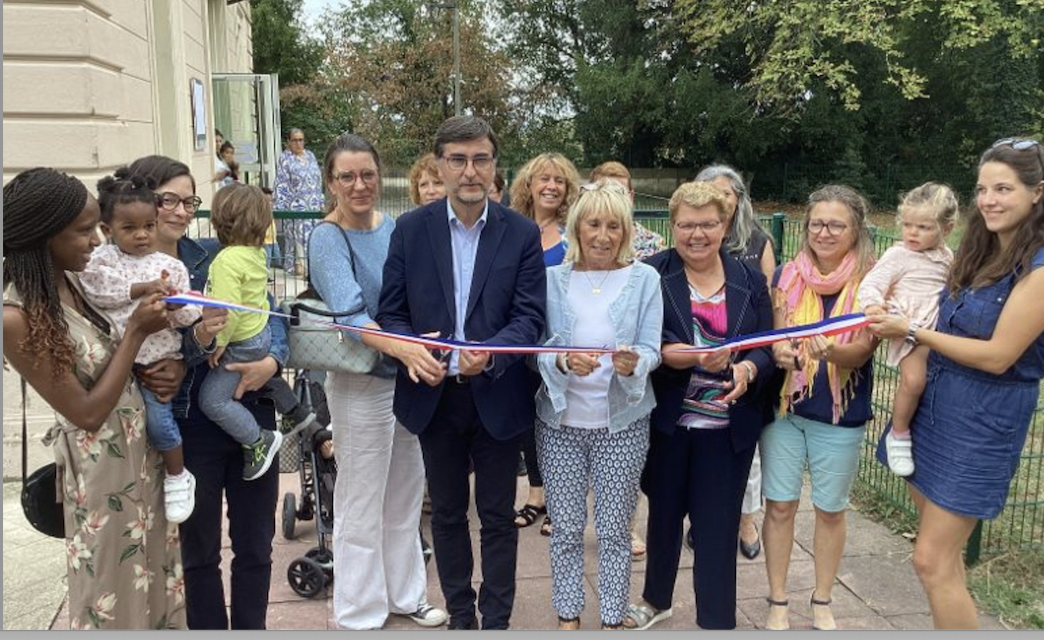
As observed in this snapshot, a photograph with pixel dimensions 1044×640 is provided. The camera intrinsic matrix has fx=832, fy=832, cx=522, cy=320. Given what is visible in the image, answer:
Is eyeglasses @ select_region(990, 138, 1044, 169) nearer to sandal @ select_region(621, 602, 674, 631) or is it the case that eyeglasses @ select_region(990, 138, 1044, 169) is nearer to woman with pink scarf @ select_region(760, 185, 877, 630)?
woman with pink scarf @ select_region(760, 185, 877, 630)

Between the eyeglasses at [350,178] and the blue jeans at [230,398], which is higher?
the eyeglasses at [350,178]

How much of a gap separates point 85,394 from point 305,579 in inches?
79.2

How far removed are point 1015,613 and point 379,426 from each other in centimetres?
322

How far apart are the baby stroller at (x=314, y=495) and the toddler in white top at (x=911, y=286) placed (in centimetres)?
260

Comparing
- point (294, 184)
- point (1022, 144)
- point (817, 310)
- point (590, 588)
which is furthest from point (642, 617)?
point (294, 184)

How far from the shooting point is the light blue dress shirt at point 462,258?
351 cm

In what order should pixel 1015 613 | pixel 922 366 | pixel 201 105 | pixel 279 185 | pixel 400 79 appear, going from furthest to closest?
pixel 400 79
pixel 279 185
pixel 201 105
pixel 1015 613
pixel 922 366

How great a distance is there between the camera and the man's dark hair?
11.2 feet

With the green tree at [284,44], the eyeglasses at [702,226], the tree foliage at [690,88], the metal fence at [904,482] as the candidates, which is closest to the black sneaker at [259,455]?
the eyeglasses at [702,226]

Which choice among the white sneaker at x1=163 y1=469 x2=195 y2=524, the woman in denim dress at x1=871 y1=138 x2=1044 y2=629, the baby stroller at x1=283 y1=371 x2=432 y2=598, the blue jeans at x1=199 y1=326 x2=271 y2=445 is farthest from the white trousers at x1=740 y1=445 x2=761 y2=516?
the white sneaker at x1=163 y1=469 x2=195 y2=524

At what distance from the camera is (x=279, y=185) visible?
12.9 meters

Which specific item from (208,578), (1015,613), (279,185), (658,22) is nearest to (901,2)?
(658,22)

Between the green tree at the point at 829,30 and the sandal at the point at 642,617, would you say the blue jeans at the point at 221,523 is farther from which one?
the green tree at the point at 829,30

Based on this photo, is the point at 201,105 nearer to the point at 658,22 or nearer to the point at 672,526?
the point at 672,526
